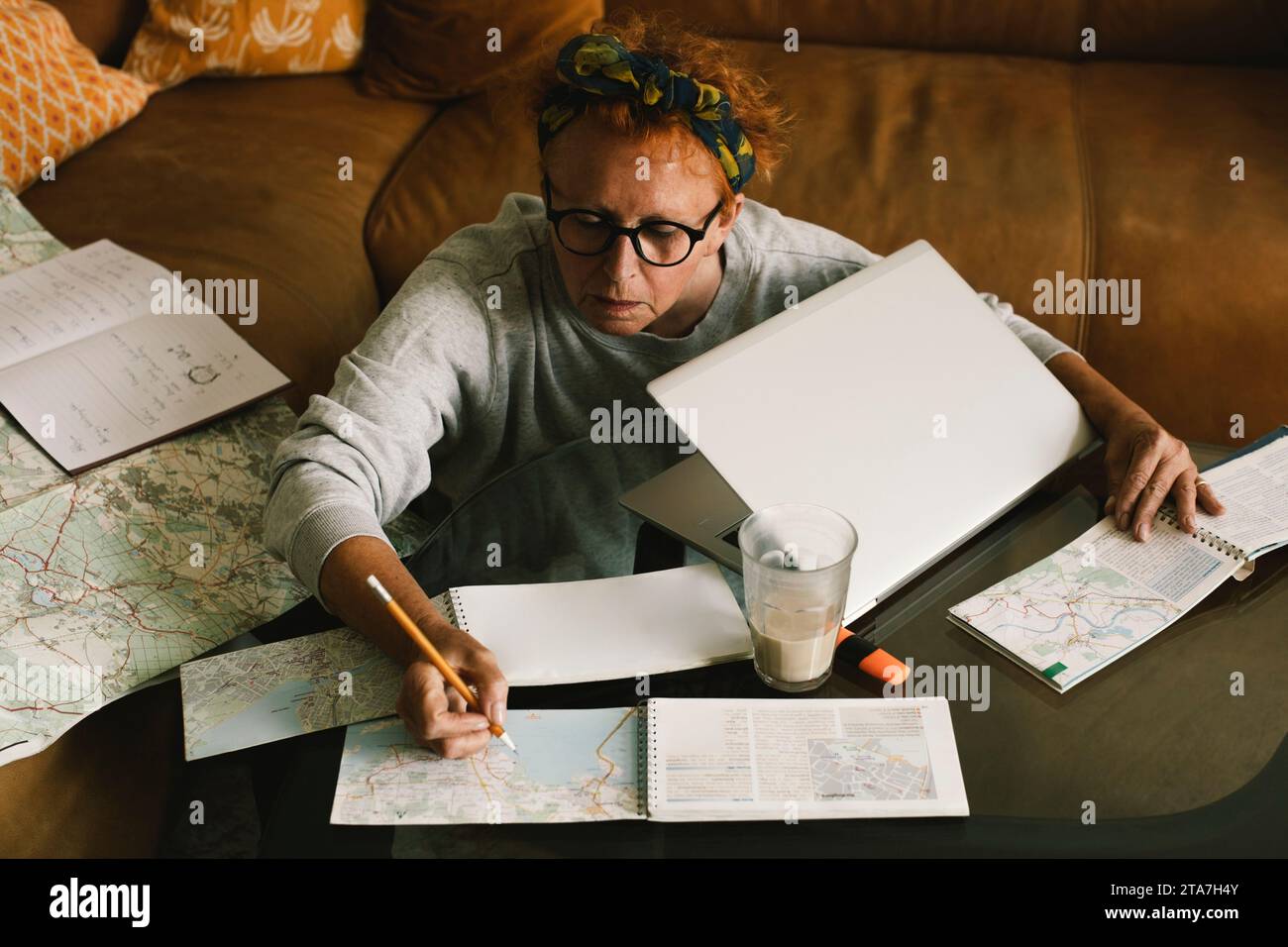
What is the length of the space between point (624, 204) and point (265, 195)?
3.49ft

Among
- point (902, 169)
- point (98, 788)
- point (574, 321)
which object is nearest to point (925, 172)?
point (902, 169)

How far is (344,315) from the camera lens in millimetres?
1888

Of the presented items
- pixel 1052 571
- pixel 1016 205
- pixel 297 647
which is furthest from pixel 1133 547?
pixel 1016 205

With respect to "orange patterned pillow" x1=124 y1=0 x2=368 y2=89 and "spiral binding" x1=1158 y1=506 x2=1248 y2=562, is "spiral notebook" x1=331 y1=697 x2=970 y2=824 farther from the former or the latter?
"orange patterned pillow" x1=124 y1=0 x2=368 y2=89

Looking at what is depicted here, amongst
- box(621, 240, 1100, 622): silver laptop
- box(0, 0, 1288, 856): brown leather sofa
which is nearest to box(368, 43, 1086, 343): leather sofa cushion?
box(0, 0, 1288, 856): brown leather sofa

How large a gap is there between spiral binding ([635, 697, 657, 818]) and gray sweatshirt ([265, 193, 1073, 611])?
1.02ft

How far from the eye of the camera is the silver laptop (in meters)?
1.05

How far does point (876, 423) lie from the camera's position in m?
1.12

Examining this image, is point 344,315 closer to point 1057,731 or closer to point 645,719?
point 645,719

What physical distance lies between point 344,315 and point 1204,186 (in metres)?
1.42

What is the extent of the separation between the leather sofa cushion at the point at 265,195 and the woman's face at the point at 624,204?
674mm

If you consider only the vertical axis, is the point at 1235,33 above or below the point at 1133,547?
above

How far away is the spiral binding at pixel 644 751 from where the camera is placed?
0.86 metres

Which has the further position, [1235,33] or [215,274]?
[1235,33]
